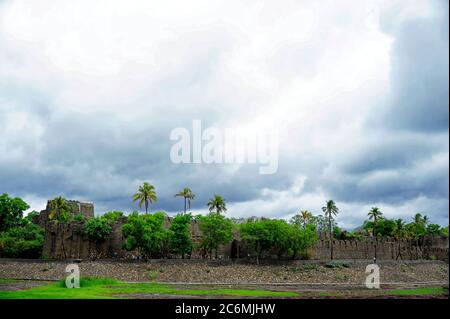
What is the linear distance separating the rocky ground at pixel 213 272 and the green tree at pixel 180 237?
4.13m

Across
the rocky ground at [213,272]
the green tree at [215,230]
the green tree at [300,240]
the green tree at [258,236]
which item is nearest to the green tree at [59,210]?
the rocky ground at [213,272]

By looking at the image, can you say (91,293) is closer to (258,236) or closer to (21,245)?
(258,236)

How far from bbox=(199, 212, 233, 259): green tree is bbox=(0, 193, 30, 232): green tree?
3266 centimetres

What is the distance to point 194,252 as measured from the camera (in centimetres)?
7119

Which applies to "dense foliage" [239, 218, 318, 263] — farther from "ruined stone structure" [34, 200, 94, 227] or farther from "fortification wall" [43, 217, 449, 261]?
"ruined stone structure" [34, 200, 94, 227]

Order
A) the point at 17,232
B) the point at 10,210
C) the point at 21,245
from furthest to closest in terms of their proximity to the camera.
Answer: the point at 10,210 → the point at 17,232 → the point at 21,245

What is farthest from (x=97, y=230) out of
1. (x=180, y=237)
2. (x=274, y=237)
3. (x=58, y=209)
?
(x=274, y=237)

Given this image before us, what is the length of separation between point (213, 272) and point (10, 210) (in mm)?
40330

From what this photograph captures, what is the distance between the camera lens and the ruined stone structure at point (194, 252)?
6662cm
